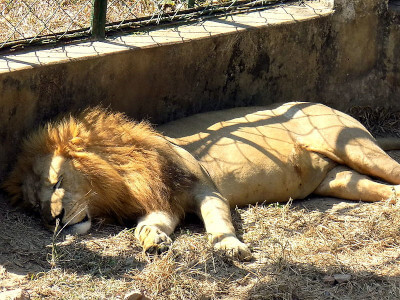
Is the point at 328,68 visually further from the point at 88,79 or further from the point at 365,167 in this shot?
the point at 88,79

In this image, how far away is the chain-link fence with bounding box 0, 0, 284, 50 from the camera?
5801 mm

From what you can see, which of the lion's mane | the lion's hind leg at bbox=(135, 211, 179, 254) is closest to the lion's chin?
the lion's mane

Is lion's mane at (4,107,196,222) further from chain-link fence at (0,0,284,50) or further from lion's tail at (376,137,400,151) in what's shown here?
lion's tail at (376,137,400,151)

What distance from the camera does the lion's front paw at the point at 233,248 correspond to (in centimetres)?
476

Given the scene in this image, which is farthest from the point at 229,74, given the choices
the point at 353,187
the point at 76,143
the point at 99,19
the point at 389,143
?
the point at 76,143

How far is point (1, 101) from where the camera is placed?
201 inches

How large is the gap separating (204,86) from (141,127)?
877mm

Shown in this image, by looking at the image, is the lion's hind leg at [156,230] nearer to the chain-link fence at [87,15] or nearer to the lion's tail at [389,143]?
the chain-link fence at [87,15]

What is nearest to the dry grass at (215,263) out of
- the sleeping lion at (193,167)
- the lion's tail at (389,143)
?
the sleeping lion at (193,167)

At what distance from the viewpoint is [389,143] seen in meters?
6.58

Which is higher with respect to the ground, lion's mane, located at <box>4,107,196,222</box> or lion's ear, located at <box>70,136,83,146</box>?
lion's ear, located at <box>70,136,83,146</box>

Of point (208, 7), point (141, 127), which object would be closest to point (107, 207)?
point (141, 127)

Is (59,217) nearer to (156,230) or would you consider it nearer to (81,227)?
(81,227)

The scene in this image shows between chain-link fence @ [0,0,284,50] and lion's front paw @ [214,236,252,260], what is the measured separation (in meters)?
1.85
